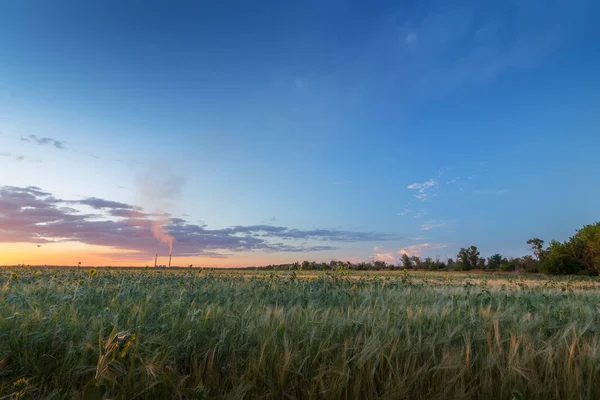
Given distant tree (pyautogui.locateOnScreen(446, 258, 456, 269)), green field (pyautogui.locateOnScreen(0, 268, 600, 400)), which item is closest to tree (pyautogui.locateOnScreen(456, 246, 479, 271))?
distant tree (pyautogui.locateOnScreen(446, 258, 456, 269))

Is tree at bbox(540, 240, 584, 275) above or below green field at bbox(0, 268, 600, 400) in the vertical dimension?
above

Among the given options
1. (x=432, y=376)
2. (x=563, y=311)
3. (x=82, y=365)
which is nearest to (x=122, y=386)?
(x=82, y=365)

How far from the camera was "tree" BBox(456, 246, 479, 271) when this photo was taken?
6525 cm

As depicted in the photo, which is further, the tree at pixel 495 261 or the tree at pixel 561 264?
the tree at pixel 495 261

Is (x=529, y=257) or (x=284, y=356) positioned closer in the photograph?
(x=284, y=356)

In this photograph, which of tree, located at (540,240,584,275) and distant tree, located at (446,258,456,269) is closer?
tree, located at (540,240,584,275)

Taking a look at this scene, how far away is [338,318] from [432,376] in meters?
1.06

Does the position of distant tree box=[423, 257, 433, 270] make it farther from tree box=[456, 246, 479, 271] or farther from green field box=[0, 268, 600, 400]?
green field box=[0, 268, 600, 400]

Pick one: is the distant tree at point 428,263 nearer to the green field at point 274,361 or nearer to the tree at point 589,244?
the tree at point 589,244

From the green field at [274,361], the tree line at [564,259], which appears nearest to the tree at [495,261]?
the tree line at [564,259]

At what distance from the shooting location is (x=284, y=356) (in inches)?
113

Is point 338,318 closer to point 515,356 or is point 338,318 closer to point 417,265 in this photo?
point 515,356

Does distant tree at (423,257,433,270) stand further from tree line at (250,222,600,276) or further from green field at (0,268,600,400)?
green field at (0,268,600,400)

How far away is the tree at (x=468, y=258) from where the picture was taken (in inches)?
2569
